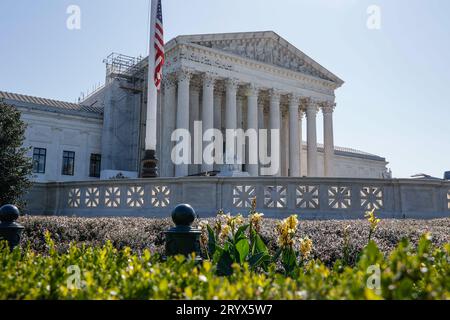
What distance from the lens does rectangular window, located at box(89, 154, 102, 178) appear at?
5403 cm

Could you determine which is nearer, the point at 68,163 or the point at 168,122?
the point at 168,122

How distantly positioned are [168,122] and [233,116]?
759 cm

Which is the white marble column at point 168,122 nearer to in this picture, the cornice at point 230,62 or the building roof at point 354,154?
the cornice at point 230,62

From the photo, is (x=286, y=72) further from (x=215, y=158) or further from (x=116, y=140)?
(x=116, y=140)

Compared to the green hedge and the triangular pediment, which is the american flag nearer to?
the green hedge

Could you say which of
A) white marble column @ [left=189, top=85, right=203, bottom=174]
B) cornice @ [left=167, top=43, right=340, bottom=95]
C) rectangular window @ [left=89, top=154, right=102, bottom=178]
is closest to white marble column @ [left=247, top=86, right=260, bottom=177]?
cornice @ [left=167, top=43, right=340, bottom=95]

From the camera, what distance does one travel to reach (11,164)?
66.2 ft

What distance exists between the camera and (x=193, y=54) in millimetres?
46719

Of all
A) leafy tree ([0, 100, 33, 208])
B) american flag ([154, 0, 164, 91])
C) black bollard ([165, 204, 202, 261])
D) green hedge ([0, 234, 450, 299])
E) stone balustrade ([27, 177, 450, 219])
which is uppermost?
american flag ([154, 0, 164, 91])

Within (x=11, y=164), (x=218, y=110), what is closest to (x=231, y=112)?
(x=218, y=110)

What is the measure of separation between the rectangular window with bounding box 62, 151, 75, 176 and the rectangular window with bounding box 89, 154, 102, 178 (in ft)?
8.35

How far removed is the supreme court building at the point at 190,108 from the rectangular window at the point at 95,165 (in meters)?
0.13

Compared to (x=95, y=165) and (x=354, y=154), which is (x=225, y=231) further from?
(x=354, y=154)
